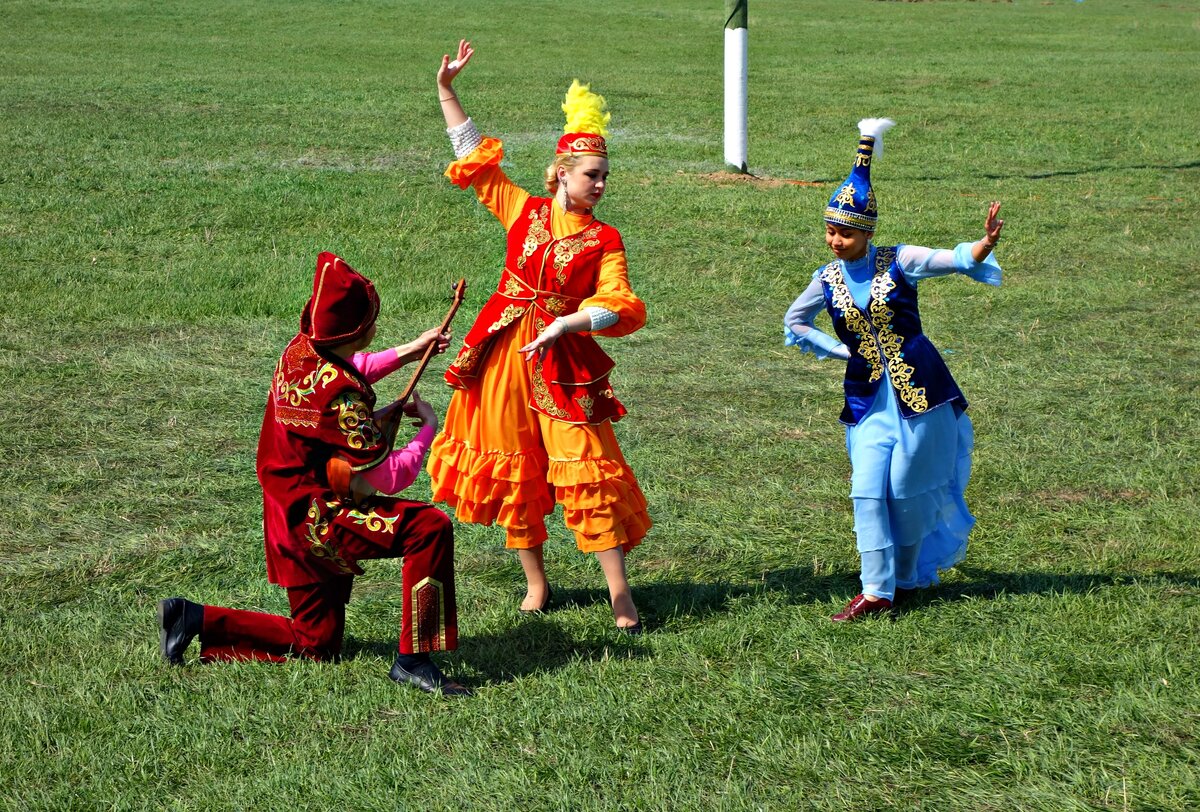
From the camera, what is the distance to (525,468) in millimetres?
5551

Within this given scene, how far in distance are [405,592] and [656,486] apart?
2.79 metres

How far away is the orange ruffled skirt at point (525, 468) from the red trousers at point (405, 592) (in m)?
0.62

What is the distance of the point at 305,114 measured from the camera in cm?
2002

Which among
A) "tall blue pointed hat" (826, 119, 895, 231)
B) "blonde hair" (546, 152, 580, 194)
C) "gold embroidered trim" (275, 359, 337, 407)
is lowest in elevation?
"gold embroidered trim" (275, 359, 337, 407)

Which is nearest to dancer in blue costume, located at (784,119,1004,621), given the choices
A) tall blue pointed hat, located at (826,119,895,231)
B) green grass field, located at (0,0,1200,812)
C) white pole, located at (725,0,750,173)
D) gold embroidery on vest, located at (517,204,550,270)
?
tall blue pointed hat, located at (826,119,895,231)

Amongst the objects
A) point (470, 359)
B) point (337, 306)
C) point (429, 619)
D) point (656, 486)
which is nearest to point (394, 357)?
point (337, 306)

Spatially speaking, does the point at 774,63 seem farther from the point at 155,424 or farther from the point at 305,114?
the point at 155,424

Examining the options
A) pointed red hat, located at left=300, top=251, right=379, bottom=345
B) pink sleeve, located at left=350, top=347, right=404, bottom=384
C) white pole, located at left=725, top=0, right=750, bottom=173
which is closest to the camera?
pointed red hat, located at left=300, top=251, right=379, bottom=345

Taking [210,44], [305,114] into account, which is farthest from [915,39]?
[305,114]

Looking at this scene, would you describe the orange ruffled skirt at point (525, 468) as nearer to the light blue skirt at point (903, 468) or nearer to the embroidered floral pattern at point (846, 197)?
the light blue skirt at point (903, 468)

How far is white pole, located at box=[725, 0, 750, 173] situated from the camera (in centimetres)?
1602

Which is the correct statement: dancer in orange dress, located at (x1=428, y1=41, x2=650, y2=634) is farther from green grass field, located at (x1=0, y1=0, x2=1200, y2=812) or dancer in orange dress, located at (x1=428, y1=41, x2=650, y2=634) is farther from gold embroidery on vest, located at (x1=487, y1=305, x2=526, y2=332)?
green grass field, located at (x1=0, y1=0, x2=1200, y2=812)

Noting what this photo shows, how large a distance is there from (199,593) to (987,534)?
3747mm

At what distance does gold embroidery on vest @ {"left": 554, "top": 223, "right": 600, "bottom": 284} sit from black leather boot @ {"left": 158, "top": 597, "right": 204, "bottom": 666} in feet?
6.23
